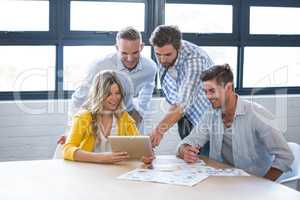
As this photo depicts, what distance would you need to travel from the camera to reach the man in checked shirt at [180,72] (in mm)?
2988

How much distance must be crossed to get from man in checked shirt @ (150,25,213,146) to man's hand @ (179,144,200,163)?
17 cm

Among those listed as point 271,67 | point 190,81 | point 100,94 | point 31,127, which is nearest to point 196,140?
point 190,81

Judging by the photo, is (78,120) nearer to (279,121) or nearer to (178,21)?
(178,21)

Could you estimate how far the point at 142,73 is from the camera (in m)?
3.49

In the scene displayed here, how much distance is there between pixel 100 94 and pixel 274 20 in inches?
109

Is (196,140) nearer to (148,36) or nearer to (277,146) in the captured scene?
(277,146)

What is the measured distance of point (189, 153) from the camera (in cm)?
271

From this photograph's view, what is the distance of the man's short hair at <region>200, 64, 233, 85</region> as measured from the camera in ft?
8.77

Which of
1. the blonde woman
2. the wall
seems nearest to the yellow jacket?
the blonde woman

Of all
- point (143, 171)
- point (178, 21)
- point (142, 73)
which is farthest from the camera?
point (178, 21)

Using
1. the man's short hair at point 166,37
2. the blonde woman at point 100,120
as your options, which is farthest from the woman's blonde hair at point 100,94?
the man's short hair at point 166,37

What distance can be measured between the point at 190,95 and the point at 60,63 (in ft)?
5.44

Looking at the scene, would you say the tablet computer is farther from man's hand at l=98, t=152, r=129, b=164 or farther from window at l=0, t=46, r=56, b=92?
window at l=0, t=46, r=56, b=92

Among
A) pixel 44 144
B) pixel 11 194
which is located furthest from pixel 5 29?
pixel 11 194
